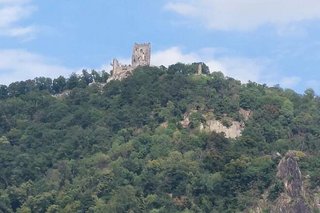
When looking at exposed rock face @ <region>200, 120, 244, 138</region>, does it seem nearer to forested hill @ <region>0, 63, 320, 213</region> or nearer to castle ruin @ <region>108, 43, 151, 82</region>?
forested hill @ <region>0, 63, 320, 213</region>

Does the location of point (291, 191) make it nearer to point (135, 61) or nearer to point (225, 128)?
point (225, 128)

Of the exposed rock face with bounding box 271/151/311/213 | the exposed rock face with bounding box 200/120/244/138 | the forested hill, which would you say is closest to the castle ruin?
the forested hill

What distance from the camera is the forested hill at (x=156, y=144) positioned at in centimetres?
11238

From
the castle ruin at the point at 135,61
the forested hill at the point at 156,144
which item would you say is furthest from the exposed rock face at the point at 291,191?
the castle ruin at the point at 135,61

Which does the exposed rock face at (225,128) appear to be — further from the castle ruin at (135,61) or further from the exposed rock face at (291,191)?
the castle ruin at (135,61)

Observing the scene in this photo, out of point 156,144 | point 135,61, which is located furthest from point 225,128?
point 135,61

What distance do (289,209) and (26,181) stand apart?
23169 mm

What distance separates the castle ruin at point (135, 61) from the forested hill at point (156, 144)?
9.24ft

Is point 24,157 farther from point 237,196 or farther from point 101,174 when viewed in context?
point 237,196

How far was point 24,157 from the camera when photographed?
122625 mm

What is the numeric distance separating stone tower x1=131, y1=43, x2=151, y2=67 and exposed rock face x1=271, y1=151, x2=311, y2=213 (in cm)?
3133

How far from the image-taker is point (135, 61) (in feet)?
468

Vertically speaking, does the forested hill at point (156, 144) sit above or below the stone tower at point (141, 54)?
below

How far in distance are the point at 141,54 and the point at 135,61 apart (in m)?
0.93
